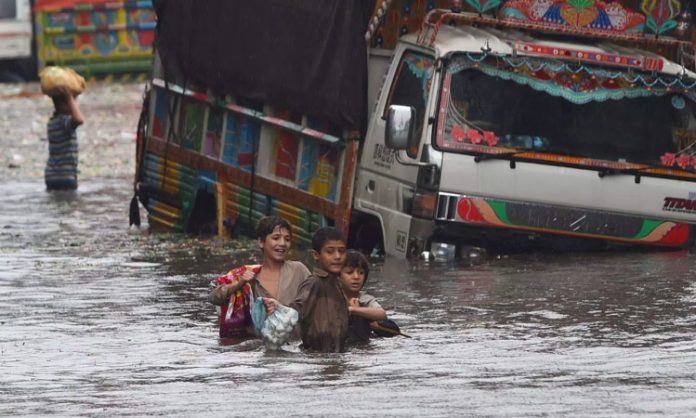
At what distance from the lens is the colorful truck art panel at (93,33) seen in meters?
36.2

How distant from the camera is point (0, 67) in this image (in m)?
37.2

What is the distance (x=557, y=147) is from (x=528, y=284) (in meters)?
1.31

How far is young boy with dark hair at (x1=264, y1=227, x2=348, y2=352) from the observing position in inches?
388

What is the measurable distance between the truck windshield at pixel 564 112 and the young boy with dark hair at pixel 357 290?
3450 millimetres

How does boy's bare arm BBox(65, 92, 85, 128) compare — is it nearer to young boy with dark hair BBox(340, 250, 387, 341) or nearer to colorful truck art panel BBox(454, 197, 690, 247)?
colorful truck art panel BBox(454, 197, 690, 247)

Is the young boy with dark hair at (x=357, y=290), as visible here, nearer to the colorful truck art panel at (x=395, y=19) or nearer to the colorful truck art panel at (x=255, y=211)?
the colorful truck art panel at (x=395, y=19)

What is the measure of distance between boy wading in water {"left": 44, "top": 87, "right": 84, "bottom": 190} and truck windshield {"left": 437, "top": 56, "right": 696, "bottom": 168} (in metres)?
10.1

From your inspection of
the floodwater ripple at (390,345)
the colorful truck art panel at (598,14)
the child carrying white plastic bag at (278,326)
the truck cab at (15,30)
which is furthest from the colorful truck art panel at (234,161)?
the truck cab at (15,30)

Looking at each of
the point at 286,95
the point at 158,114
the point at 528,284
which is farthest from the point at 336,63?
the point at 158,114

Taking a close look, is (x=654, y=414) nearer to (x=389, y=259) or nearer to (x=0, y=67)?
(x=389, y=259)

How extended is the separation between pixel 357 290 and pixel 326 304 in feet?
0.72

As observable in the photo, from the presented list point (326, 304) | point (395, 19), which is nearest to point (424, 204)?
point (395, 19)

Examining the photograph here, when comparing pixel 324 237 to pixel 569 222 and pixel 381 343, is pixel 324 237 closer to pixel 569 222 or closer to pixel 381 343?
pixel 381 343

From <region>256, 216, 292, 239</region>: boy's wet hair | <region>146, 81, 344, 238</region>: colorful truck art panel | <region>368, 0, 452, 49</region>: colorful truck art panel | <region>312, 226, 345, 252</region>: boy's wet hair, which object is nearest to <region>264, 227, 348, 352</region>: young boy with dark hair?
<region>312, 226, 345, 252</region>: boy's wet hair
